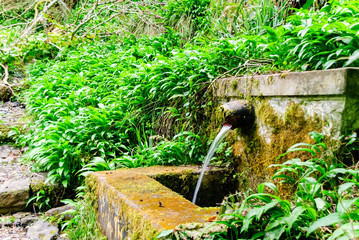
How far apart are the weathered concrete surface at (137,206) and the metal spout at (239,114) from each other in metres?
0.64

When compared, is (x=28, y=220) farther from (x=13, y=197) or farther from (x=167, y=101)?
(x=167, y=101)

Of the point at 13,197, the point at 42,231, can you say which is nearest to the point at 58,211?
the point at 42,231

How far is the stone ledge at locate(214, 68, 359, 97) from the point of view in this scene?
1.69m

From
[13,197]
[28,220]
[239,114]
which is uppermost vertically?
[239,114]

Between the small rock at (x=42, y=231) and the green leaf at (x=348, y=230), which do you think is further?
the small rock at (x=42, y=231)

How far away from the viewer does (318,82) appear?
1.84 meters

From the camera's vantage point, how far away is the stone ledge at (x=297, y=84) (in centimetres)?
169

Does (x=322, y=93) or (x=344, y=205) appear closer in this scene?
(x=344, y=205)

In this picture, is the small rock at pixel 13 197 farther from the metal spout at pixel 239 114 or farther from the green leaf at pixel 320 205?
the green leaf at pixel 320 205

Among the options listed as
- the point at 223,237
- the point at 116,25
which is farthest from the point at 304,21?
the point at 116,25

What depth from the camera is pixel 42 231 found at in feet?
8.97

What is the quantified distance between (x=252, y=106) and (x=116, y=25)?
6216 mm

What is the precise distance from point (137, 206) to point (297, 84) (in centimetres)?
137

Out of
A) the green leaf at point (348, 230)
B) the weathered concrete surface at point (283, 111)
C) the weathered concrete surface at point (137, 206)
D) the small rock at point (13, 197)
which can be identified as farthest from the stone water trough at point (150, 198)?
the small rock at point (13, 197)
